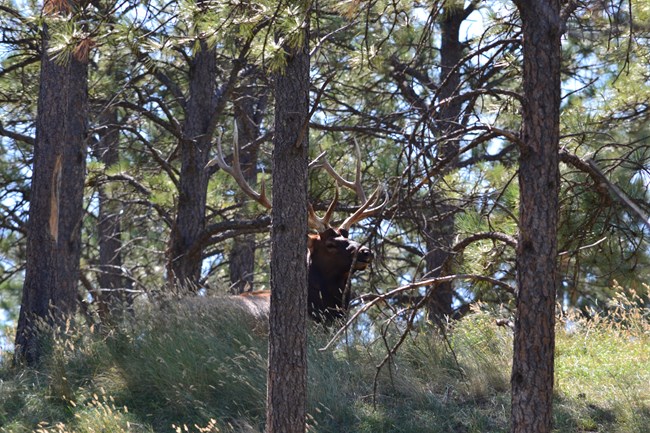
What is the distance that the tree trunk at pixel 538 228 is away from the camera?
4434 mm

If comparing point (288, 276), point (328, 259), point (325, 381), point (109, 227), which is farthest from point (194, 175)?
point (288, 276)

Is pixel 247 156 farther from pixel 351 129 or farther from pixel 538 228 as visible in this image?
pixel 538 228

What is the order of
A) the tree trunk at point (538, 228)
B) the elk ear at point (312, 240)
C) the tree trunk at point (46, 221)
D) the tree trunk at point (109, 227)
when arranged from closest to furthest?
the tree trunk at point (538, 228), the tree trunk at point (46, 221), the elk ear at point (312, 240), the tree trunk at point (109, 227)

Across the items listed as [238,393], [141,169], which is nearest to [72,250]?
[141,169]

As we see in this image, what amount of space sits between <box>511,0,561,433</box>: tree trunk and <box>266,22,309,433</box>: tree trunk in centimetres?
156

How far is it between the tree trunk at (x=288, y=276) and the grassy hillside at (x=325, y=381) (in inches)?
47.6

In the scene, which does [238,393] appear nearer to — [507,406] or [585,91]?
[507,406]

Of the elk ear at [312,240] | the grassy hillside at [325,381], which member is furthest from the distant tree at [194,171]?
the grassy hillside at [325,381]

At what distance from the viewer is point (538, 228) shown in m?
4.45

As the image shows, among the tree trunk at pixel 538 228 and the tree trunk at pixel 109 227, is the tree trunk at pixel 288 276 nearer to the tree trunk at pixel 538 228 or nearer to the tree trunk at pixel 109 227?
the tree trunk at pixel 538 228

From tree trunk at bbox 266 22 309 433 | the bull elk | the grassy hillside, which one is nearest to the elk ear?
the bull elk

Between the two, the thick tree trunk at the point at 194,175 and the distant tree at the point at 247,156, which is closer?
the thick tree trunk at the point at 194,175

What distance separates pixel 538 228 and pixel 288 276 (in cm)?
181

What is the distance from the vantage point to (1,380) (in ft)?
30.4
